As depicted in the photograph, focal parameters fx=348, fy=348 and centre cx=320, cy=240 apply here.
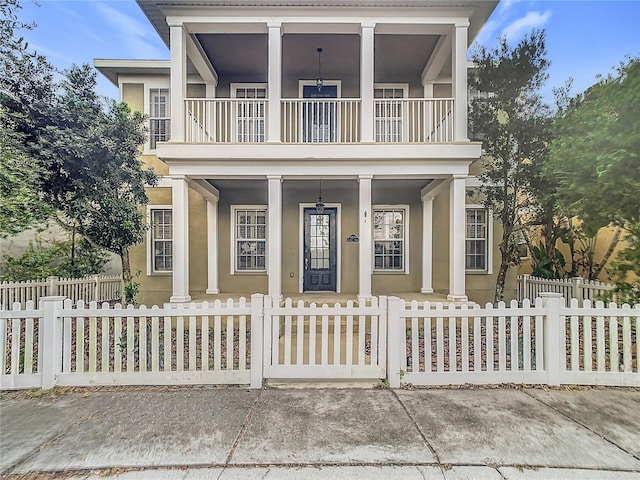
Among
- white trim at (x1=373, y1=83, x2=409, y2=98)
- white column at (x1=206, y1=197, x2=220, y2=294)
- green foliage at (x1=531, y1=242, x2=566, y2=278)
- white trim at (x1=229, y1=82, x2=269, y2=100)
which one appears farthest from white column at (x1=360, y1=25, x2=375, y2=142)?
green foliage at (x1=531, y1=242, x2=566, y2=278)

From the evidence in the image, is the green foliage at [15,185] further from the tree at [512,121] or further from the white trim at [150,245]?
the tree at [512,121]

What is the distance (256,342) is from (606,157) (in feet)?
15.2

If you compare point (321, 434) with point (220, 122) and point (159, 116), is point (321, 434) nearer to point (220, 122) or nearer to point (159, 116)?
point (220, 122)

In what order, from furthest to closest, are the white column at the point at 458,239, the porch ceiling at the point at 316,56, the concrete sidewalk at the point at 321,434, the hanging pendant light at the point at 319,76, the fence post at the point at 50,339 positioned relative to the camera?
the hanging pendant light at the point at 319,76, the porch ceiling at the point at 316,56, the white column at the point at 458,239, the fence post at the point at 50,339, the concrete sidewalk at the point at 321,434

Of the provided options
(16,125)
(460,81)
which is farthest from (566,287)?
(16,125)

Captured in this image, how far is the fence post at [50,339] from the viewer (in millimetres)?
3953

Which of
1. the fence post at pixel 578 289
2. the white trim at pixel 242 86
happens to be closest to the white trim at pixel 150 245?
the white trim at pixel 242 86

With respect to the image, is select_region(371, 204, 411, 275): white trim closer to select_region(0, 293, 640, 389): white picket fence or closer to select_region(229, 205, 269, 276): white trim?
select_region(229, 205, 269, 276): white trim

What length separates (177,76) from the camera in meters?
6.95

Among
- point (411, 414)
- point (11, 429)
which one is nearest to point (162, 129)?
point (11, 429)

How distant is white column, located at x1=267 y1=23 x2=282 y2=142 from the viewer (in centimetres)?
696

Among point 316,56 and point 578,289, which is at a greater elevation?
point 316,56

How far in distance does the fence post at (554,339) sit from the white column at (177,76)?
686cm

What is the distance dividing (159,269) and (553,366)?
8.87 metres
